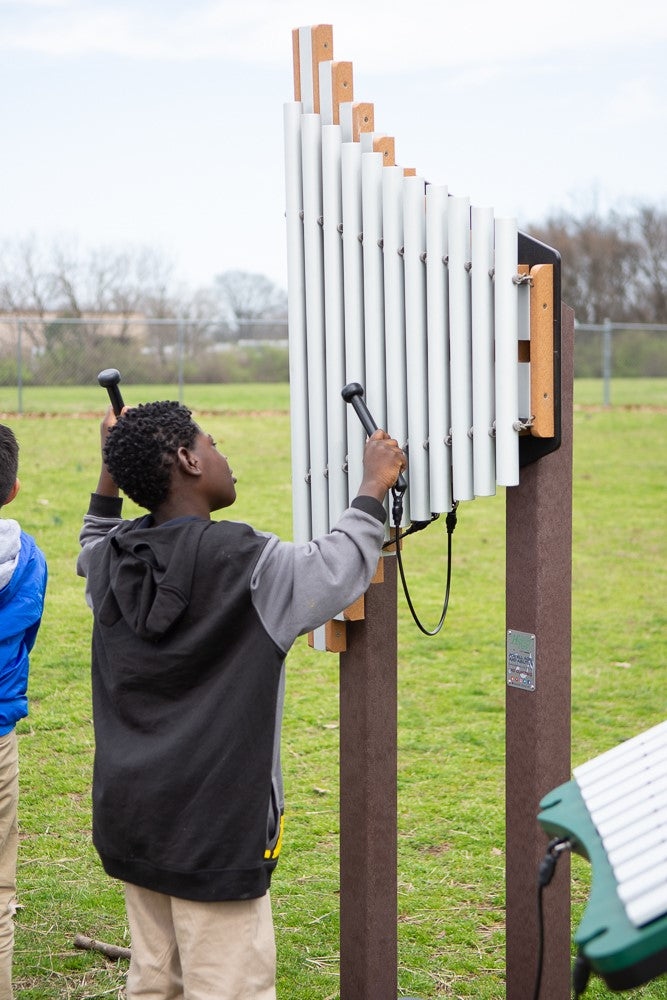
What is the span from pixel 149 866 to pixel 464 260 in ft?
5.65

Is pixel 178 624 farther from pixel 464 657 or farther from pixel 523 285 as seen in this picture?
pixel 464 657

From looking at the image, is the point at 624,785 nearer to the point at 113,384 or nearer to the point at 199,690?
the point at 199,690

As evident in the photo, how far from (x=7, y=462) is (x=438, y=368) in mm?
1347

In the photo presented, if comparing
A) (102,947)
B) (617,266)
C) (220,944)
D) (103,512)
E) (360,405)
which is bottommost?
(102,947)

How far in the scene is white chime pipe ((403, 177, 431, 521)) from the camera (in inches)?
124

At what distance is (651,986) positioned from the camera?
404 cm

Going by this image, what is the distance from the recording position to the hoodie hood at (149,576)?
2523 millimetres

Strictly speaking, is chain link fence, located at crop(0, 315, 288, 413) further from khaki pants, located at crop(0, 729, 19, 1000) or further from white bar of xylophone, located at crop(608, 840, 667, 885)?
white bar of xylophone, located at crop(608, 840, 667, 885)

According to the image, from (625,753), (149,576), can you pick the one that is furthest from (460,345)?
(625,753)

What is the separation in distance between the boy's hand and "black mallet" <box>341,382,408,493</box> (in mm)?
43

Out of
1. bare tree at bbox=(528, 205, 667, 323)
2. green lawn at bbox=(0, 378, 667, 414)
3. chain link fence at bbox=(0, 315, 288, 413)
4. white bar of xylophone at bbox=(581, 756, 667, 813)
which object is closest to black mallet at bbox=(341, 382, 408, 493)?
white bar of xylophone at bbox=(581, 756, 667, 813)

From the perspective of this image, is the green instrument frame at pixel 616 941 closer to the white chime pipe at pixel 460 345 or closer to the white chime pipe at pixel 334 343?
the white chime pipe at pixel 460 345

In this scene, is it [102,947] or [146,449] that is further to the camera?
[102,947]

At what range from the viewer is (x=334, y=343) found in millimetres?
3412
